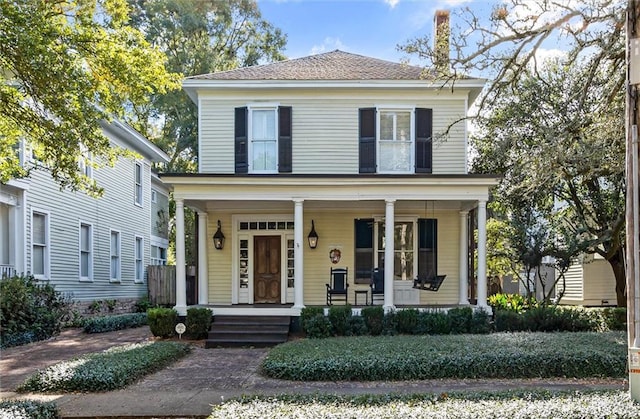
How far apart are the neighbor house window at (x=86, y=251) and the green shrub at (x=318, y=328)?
28.2 feet

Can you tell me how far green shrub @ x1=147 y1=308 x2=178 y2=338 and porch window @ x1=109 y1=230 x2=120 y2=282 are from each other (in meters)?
7.23

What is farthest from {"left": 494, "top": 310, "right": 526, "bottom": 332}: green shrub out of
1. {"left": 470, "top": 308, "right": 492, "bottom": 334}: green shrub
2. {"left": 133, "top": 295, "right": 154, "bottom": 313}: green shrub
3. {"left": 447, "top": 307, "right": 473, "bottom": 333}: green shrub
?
{"left": 133, "top": 295, "right": 154, "bottom": 313}: green shrub

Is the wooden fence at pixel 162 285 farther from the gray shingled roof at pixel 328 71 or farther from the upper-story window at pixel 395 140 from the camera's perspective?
the upper-story window at pixel 395 140

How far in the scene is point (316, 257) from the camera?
13.5 m

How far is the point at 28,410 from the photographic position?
541cm

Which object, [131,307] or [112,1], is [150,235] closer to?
[131,307]

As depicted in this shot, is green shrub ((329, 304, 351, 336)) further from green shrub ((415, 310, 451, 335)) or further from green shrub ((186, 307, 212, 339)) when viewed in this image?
green shrub ((186, 307, 212, 339))

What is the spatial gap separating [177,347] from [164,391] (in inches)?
113

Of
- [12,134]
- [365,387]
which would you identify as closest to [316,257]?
[365,387]

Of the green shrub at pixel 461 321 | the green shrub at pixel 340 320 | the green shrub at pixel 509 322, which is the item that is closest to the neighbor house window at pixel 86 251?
the green shrub at pixel 340 320

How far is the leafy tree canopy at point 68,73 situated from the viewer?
25.3ft

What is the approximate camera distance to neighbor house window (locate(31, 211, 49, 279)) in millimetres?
13648

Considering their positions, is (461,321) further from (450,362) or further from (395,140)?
(395,140)

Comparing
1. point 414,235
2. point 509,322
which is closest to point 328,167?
point 414,235
